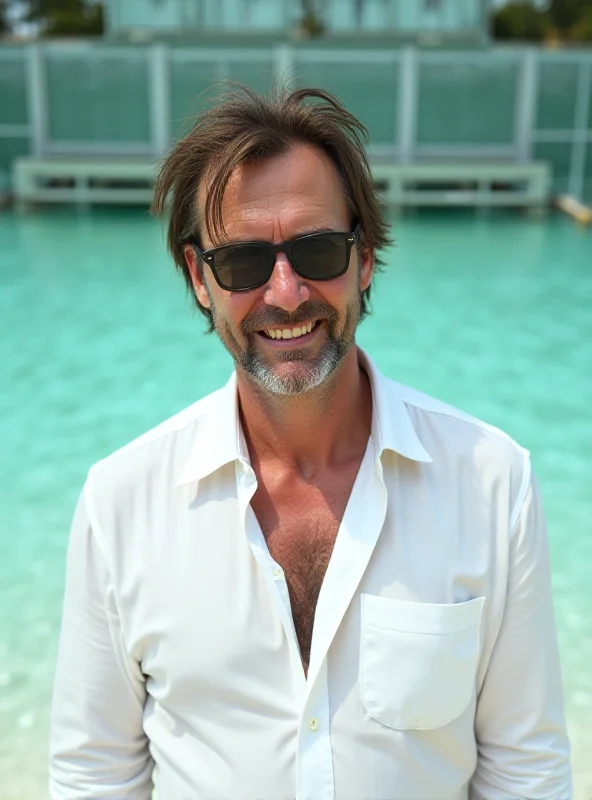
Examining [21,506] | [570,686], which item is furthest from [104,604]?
[21,506]

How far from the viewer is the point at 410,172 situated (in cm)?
1558

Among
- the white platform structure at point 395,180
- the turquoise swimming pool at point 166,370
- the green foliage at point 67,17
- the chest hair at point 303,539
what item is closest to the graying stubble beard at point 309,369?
the chest hair at point 303,539

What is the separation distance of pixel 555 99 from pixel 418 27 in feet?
16.2

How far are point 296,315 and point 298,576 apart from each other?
50 cm

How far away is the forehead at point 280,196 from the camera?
1612 millimetres

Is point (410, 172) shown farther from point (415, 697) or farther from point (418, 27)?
point (415, 697)

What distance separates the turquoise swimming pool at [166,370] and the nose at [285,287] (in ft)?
7.32

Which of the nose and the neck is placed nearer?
the nose

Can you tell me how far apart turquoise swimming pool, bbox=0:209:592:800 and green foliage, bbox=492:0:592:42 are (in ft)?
80.2

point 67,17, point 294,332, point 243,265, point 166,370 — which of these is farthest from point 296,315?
point 67,17

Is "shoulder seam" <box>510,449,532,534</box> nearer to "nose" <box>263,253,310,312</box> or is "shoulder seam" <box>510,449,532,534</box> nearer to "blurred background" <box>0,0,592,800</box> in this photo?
"nose" <box>263,253,310,312</box>

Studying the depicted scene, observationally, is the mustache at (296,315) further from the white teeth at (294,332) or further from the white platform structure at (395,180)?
the white platform structure at (395,180)

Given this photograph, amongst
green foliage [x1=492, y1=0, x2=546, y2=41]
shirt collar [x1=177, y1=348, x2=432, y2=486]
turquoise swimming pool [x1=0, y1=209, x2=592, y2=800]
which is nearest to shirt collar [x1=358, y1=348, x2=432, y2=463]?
shirt collar [x1=177, y1=348, x2=432, y2=486]

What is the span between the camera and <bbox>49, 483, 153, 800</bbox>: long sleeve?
61.7 inches
